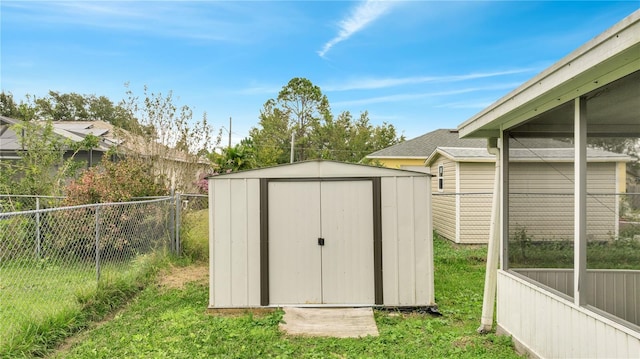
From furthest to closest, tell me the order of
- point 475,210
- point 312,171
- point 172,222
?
point 475,210, point 172,222, point 312,171

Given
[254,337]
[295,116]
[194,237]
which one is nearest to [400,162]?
[194,237]

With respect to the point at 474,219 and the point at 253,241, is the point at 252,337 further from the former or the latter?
the point at 474,219

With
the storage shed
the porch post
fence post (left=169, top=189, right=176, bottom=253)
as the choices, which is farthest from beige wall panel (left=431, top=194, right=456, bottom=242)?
the porch post

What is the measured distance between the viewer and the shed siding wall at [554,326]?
2.19m

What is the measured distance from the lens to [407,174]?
4.80 m

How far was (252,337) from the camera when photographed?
12.8ft

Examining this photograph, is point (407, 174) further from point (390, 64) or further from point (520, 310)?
point (390, 64)

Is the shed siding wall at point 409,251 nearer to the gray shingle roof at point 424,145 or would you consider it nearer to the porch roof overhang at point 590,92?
the porch roof overhang at point 590,92

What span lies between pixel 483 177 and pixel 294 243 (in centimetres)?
673

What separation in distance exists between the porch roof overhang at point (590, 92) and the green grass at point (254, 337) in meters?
2.08

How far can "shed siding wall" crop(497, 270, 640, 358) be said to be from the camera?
2.19 m

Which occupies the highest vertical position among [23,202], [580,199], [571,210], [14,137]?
[14,137]

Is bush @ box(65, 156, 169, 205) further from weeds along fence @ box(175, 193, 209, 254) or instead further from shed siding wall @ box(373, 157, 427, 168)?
shed siding wall @ box(373, 157, 427, 168)

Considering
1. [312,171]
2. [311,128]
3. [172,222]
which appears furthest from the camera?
[311,128]
